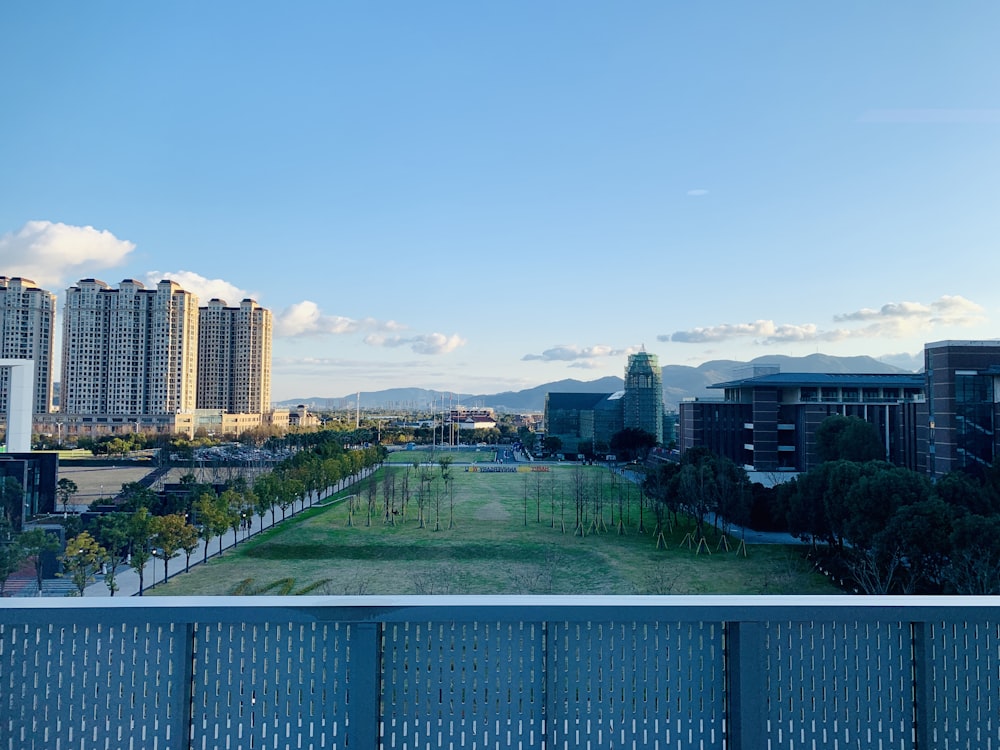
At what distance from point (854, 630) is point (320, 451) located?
22843 mm

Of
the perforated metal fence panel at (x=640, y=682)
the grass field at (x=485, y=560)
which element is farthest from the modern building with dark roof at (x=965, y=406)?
the perforated metal fence panel at (x=640, y=682)

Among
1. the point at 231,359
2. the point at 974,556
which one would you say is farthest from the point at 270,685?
the point at 231,359

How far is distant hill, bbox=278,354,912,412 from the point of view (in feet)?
151

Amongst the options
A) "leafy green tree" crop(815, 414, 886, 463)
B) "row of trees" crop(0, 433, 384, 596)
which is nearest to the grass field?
"row of trees" crop(0, 433, 384, 596)

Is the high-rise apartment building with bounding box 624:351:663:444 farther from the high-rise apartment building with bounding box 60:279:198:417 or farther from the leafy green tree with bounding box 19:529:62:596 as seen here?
the leafy green tree with bounding box 19:529:62:596

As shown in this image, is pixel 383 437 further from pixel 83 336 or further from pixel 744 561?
pixel 744 561

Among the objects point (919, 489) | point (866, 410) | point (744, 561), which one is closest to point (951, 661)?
point (919, 489)

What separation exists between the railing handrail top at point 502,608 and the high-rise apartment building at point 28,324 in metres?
42.7

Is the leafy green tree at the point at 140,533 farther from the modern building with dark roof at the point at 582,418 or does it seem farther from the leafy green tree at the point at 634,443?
the modern building with dark roof at the point at 582,418

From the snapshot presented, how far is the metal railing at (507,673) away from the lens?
51.6 inches

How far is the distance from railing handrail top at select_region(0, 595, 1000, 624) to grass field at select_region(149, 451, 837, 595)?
7419 mm

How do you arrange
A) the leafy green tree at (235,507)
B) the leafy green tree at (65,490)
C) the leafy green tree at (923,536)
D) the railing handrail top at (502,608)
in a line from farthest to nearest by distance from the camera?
the leafy green tree at (65,490) < the leafy green tree at (235,507) < the leafy green tree at (923,536) < the railing handrail top at (502,608)

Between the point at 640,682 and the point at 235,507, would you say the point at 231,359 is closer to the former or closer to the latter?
the point at 235,507

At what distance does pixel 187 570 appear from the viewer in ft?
34.1
